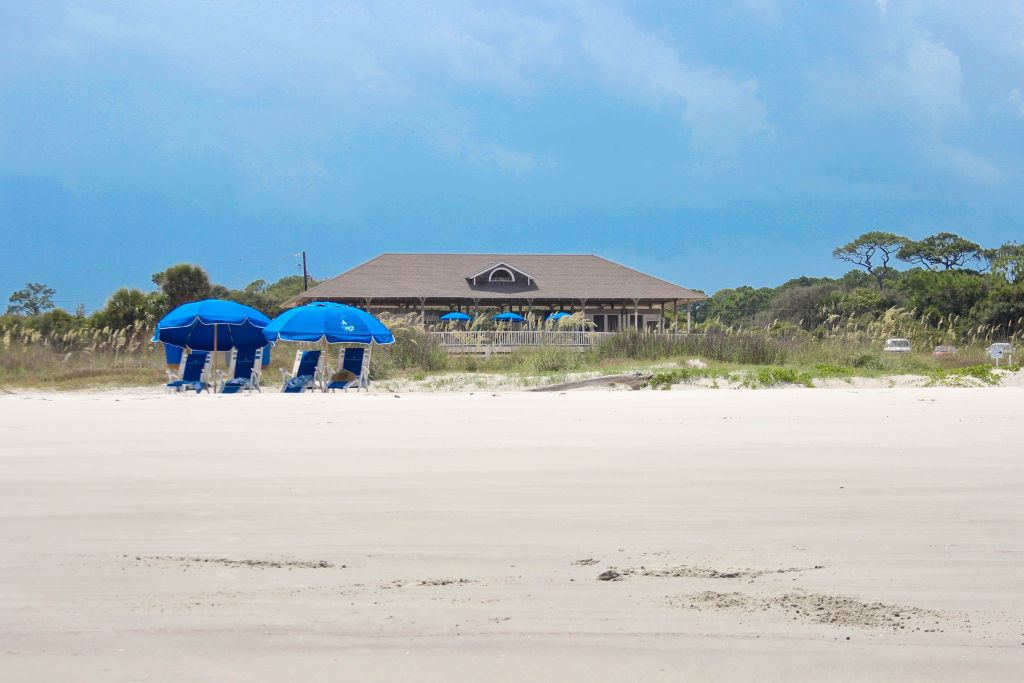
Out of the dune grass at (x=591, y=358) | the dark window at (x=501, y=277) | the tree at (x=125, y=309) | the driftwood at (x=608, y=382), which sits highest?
the dark window at (x=501, y=277)

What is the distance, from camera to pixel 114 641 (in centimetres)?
220

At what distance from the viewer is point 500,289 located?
35594mm

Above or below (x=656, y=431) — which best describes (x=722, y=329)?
above

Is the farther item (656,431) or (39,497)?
(656,431)

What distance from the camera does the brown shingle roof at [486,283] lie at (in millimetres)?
34188

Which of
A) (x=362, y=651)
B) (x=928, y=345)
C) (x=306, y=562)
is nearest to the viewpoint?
(x=362, y=651)

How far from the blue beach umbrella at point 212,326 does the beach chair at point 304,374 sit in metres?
0.88

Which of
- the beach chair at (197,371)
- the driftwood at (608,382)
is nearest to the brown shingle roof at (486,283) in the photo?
the beach chair at (197,371)

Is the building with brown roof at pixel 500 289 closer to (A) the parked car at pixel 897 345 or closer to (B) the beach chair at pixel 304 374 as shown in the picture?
(A) the parked car at pixel 897 345

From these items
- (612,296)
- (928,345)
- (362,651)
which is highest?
(612,296)

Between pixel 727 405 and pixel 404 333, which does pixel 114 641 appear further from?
pixel 404 333

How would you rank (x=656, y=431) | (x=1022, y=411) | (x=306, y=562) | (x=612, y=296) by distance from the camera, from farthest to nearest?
(x=612, y=296) < (x=1022, y=411) < (x=656, y=431) < (x=306, y=562)

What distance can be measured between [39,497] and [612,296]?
32.1 metres

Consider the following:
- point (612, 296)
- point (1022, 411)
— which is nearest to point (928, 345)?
point (1022, 411)
